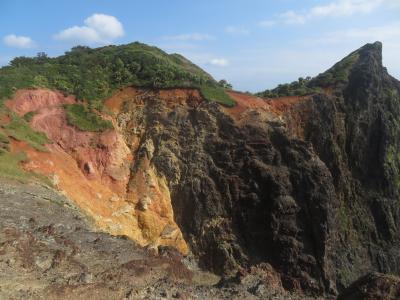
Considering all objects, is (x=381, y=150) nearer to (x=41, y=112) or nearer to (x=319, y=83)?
(x=319, y=83)

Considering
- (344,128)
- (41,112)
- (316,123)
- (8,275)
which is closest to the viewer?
(8,275)

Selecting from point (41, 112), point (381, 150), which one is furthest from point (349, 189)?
point (41, 112)

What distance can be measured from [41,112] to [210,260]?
546 inches

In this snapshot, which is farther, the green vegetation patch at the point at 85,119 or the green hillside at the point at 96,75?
the green hillside at the point at 96,75

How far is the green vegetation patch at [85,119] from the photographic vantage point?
2980cm

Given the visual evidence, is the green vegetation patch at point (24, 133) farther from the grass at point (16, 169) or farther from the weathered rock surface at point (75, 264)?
the weathered rock surface at point (75, 264)

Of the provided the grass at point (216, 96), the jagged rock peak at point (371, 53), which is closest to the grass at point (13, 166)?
the grass at point (216, 96)

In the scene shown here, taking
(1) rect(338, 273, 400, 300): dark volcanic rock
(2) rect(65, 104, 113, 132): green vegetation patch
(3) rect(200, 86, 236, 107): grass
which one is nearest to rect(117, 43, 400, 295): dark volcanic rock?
(3) rect(200, 86, 236, 107): grass

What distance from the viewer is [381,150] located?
39594mm

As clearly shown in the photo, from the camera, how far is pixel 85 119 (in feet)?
99.7

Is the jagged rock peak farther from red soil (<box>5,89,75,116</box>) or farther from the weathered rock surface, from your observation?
the weathered rock surface

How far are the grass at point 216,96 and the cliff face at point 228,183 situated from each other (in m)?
0.47

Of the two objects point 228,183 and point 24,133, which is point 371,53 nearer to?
point 228,183

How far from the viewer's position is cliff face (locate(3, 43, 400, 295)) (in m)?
27.7
